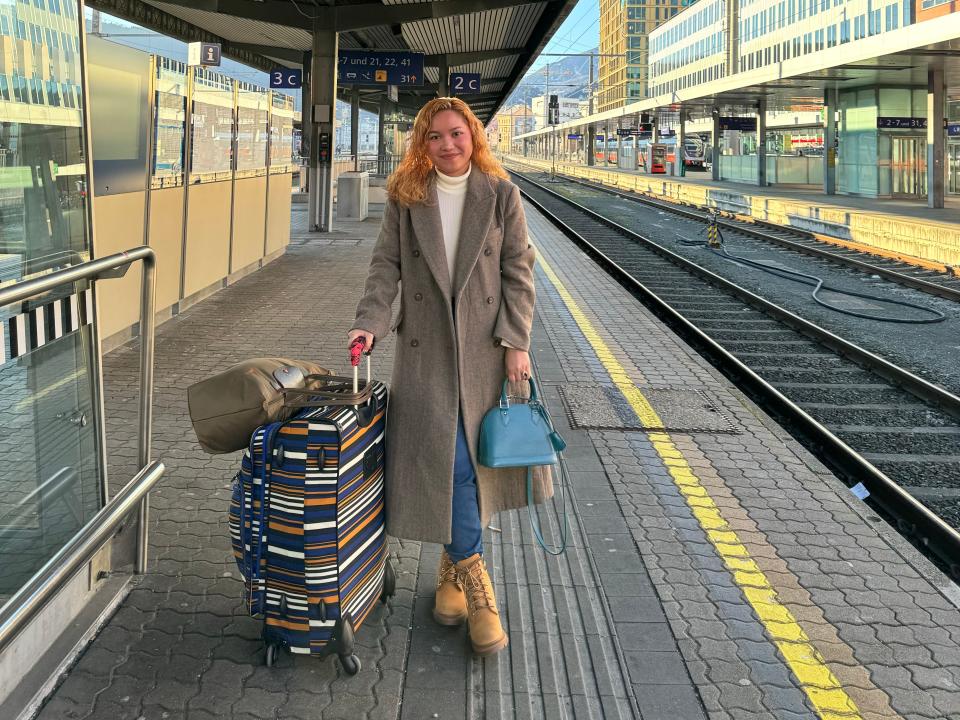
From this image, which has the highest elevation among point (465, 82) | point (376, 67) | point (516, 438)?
point (465, 82)

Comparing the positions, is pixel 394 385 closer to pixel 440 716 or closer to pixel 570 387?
pixel 440 716

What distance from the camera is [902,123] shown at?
29188 mm

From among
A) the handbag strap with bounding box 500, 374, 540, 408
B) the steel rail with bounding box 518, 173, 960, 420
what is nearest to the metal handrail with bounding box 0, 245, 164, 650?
the handbag strap with bounding box 500, 374, 540, 408

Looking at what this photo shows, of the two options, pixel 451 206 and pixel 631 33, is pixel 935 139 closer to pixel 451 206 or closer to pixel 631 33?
pixel 451 206

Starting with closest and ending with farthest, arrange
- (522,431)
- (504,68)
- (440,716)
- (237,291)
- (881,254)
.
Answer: (440,716), (522,431), (237,291), (881,254), (504,68)

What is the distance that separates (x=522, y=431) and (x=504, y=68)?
106 feet

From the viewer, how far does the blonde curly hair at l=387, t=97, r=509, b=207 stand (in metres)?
2.95

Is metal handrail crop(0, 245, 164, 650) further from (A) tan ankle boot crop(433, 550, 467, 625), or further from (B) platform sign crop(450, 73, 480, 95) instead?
(B) platform sign crop(450, 73, 480, 95)

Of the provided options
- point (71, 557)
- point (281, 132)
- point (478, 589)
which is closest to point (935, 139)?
point (281, 132)

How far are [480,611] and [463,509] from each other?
31 centimetres

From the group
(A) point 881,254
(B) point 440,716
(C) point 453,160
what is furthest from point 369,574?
(A) point 881,254

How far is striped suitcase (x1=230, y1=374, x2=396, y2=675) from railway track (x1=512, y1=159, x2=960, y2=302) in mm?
11227

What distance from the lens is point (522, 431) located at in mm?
2924

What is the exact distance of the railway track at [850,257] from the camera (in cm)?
1334
